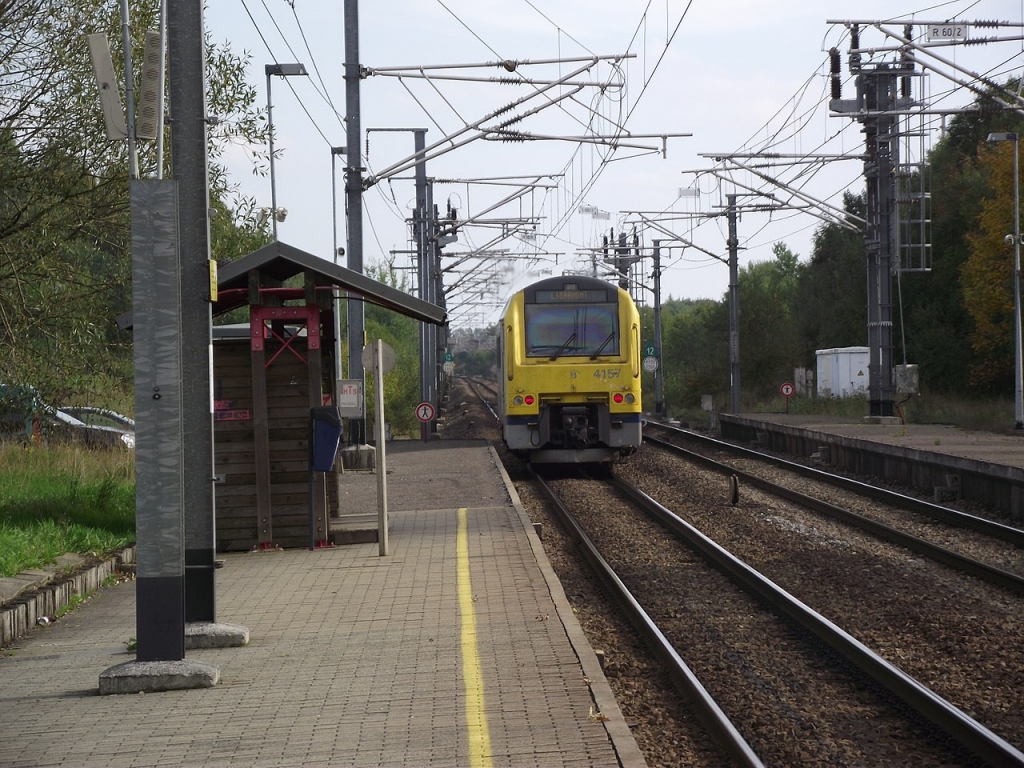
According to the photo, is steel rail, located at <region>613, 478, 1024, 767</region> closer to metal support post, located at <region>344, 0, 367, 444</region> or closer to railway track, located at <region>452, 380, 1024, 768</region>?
railway track, located at <region>452, 380, 1024, 768</region>

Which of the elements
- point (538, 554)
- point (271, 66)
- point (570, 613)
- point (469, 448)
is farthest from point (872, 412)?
point (570, 613)

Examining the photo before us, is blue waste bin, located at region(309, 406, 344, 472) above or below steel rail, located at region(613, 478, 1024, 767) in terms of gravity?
above

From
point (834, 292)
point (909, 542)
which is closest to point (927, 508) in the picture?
point (909, 542)

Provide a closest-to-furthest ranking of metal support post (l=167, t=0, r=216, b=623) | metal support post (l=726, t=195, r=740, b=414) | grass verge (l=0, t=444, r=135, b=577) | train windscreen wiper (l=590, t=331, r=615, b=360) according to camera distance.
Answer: metal support post (l=167, t=0, r=216, b=623) < grass verge (l=0, t=444, r=135, b=577) < train windscreen wiper (l=590, t=331, r=615, b=360) < metal support post (l=726, t=195, r=740, b=414)

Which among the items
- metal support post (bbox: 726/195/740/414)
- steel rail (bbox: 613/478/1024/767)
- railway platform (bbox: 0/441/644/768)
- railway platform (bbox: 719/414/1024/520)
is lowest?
steel rail (bbox: 613/478/1024/767)

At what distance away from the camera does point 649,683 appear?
801cm

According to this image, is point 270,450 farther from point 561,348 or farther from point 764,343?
point 764,343

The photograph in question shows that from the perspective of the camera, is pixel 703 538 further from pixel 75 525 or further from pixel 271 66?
pixel 271 66

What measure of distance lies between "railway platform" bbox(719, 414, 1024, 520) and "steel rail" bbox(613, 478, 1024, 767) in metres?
5.79

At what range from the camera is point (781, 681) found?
7.91 m

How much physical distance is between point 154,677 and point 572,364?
1514cm

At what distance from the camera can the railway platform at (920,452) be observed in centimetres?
1744

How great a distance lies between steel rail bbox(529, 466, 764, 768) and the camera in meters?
6.26

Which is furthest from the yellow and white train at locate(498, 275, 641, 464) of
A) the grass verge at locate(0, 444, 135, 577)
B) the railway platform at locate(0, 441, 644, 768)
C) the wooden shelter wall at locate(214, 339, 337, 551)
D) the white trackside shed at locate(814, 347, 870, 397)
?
the white trackside shed at locate(814, 347, 870, 397)
